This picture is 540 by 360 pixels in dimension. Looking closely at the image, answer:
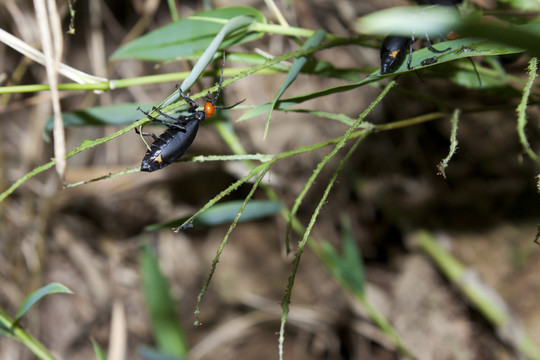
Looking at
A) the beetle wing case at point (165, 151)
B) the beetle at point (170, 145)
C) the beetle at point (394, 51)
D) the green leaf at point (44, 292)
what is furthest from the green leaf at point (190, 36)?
the green leaf at point (44, 292)

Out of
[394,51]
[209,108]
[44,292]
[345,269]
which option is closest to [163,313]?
[345,269]

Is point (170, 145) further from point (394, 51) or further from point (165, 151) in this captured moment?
point (394, 51)

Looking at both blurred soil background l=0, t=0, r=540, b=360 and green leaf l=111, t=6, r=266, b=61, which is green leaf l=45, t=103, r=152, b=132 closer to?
green leaf l=111, t=6, r=266, b=61

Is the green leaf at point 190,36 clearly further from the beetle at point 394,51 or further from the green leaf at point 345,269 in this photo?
the green leaf at point 345,269

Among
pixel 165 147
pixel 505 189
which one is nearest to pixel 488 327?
pixel 505 189

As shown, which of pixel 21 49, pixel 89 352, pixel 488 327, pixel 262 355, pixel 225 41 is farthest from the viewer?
pixel 89 352

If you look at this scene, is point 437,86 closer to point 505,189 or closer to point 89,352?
point 505,189

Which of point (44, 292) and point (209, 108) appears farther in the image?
point (209, 108)
